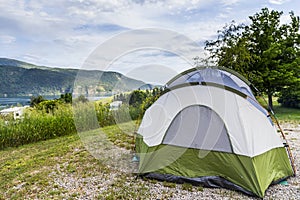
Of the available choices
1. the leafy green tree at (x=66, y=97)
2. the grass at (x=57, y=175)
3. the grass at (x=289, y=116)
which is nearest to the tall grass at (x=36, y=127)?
the grass at (x=57, y=175)

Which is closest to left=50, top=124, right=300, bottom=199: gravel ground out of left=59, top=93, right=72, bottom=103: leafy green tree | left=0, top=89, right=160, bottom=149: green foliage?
left=0, top=89, right=160, bottom=149: green foliage

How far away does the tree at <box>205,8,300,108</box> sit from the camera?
30.7 feet

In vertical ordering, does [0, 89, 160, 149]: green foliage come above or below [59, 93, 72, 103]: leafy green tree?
below

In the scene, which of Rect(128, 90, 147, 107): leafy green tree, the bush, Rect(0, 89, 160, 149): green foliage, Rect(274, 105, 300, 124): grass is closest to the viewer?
Rect(0, 89, 160, 149): green foliage

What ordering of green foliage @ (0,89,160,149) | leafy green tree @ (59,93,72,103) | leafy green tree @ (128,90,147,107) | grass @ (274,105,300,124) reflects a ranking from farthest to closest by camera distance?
1. leafy green tree @ (59,93,72,103)
2. grass @ (274,105,300,124)
3. leafy green tree @ (128,90,147,107)
4. green foliage @ (0,89,160,149)

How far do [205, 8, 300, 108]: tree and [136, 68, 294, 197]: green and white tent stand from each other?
5992 mm

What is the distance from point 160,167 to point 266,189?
4.70ft

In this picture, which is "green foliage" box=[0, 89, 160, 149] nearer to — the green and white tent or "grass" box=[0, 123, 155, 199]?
"grass" box=[0, 123, 155, 199]

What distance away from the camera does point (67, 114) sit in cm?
792

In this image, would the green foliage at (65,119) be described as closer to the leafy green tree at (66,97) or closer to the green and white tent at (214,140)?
the leafy green tree at (66,97)

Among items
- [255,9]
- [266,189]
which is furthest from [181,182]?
[255,9]

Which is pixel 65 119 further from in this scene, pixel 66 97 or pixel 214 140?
pixel 214 140

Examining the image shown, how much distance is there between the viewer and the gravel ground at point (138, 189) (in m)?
2.94

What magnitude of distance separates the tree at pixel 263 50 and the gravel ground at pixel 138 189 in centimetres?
644
